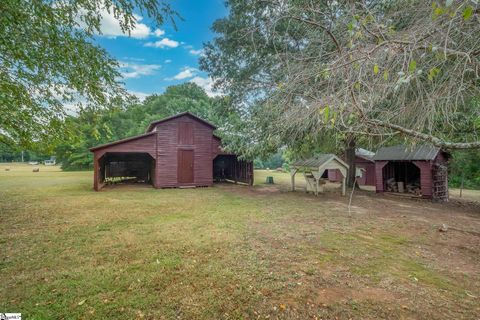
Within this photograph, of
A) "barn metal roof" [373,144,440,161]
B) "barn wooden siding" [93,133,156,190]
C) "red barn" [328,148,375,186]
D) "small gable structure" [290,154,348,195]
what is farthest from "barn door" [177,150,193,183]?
"red barn" [328,148,375,186]

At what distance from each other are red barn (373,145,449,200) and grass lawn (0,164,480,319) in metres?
4.71

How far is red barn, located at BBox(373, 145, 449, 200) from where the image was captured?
34.9 ft

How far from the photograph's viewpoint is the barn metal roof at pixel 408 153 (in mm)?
10491

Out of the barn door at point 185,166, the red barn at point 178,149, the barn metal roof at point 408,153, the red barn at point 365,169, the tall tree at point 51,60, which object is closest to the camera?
the tall tree at point 51,60

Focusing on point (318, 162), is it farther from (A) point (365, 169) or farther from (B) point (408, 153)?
(A) point (365, 169)

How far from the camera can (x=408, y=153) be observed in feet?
37.2

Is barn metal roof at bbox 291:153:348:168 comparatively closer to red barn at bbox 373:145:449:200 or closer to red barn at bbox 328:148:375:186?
red barn at bbox 373:145:449:200

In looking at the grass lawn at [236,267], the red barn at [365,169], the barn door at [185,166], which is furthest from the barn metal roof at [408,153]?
the barn door at [185,166]

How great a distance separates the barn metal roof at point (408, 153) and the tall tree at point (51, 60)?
10.9m

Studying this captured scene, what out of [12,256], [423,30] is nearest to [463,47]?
[423,30]

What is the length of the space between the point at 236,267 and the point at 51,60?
5.67 m

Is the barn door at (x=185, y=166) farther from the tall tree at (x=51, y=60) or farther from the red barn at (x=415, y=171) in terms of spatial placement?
the red barn at (x=415, y=171)

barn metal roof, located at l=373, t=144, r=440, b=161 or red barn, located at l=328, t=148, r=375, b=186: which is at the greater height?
barn metal roof, located at l=373, t=144, r=440, b=161

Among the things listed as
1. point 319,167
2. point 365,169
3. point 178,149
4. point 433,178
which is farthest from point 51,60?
point 365,169
